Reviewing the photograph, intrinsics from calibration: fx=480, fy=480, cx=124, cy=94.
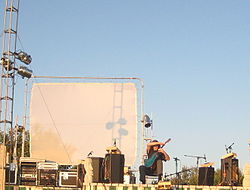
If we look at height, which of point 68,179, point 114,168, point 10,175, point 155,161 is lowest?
point 68,179

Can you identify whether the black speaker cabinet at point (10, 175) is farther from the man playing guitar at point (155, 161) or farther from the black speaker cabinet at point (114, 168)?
the man playing guitar at point (155, 161)

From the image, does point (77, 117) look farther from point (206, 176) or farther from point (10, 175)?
point (206, 176)

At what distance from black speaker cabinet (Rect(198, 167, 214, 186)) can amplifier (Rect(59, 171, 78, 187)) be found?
14.8 feet

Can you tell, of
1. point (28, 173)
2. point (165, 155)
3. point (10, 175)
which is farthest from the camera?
point (28, 173)

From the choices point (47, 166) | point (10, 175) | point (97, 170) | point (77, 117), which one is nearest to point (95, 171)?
point (97, 170)

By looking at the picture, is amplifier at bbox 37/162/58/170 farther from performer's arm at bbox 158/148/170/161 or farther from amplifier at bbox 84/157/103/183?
performer's arm at bbox 158/148/170/161

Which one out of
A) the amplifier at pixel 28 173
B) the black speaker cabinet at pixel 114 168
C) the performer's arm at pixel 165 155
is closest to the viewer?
the black speaker cabinet at pixel 114 168

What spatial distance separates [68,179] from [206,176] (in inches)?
198

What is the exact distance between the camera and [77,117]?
26516 millimetres

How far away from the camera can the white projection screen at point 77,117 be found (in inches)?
1010

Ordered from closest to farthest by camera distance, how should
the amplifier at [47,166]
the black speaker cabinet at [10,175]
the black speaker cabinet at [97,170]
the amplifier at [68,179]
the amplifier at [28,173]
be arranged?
1. the black speaker cabinet at [97,170]
2. the amplifier at [68,179]
3. the amplifier at [47,166]
4. the black speaker cabinet at [10,175]
5. the amplifier at [28,173]

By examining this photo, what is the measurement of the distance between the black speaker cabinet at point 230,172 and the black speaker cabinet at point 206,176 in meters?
0.78

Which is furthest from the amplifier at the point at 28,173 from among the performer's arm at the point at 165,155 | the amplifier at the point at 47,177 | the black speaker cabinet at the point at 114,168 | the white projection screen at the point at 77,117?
the white projection screen at the point at 77,117

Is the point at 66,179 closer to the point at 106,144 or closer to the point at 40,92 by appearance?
the point at 106,144
